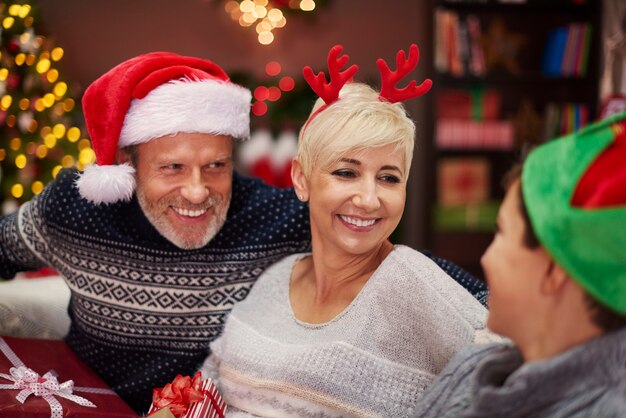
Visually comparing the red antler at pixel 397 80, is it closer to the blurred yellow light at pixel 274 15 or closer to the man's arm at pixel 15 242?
the man's arm at pixel 15 242

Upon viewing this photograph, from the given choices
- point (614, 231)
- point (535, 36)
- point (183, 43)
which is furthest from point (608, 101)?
point (614, 231)

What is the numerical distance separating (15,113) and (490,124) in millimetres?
3457

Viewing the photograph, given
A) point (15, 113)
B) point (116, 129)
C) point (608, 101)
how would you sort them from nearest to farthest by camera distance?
point (116, 129) → point (15, 113) → point (608, 101)

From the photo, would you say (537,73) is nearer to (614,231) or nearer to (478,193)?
(478,193)

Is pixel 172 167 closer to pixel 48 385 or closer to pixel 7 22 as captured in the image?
pixel 48 385

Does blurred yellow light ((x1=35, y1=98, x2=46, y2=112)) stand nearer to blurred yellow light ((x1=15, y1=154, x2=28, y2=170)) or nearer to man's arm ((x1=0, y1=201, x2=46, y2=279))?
blurred yellow light ((x1=15, y1=154, x2=28, y2=170))

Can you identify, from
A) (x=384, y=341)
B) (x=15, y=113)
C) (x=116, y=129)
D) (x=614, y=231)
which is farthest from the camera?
(x=15, y=113)

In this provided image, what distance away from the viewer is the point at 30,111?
386cm

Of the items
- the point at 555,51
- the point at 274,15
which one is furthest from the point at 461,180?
the point at 274,15

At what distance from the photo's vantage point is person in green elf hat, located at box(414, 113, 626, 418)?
3.24ft

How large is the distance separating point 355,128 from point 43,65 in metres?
2.78

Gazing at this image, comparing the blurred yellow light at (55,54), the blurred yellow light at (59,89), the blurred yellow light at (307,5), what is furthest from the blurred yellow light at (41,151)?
the blurred yellow light at (307,5)

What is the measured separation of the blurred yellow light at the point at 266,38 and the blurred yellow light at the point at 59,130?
2.14 m

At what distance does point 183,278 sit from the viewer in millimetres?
2086
